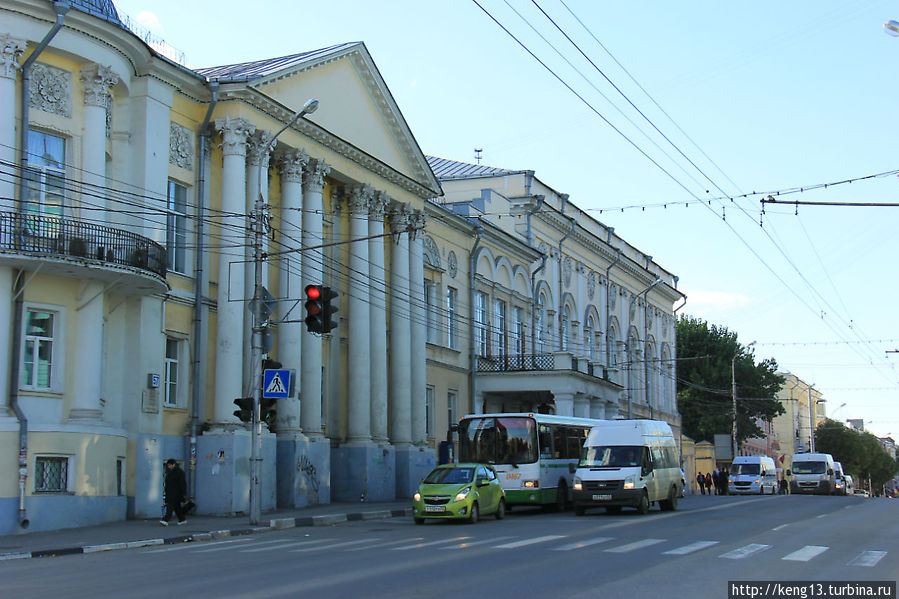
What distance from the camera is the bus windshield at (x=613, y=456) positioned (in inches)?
1053

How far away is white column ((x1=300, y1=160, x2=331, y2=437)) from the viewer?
2967 centimetres

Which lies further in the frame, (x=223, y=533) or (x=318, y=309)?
(x=223, y=533)

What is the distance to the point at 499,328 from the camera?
45.7 m

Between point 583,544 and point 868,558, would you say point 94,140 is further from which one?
point 868,558

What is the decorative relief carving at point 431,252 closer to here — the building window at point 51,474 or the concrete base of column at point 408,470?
the concrete base of column at point 408,470

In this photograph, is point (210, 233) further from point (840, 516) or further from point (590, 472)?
point (840, 516)

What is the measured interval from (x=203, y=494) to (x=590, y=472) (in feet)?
31.5

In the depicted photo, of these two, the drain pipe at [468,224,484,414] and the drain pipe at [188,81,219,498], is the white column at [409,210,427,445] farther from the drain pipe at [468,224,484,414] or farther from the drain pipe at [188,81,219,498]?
the drain pipe at [188,81,219,498]

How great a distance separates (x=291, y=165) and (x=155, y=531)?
1241 centimetres

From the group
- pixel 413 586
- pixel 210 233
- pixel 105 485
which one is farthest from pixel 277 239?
pixel 413 586

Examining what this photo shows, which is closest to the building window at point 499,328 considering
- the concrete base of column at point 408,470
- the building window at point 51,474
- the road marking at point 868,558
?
the concrete base of column at point 408,470

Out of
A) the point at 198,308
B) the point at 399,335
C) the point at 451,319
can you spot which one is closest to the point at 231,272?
the point at 198,308

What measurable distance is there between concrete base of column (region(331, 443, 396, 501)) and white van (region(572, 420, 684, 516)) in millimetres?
7614

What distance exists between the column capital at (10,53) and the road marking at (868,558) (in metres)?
18.2
